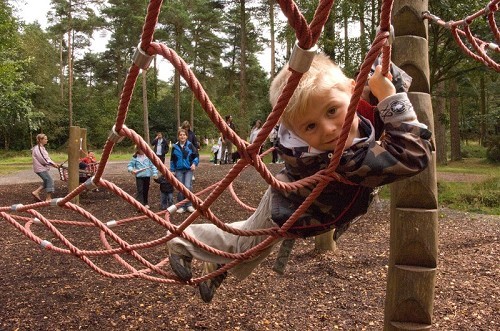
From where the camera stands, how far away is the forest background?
7.12 m

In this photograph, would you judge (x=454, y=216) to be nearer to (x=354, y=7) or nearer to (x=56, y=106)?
(x=354, y=7)

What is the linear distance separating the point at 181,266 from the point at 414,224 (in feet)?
3.39

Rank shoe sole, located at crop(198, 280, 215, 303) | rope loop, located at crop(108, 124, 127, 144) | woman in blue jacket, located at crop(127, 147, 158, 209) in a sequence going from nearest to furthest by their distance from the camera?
rope loop, located at crop(108, 124, 127, 144)
shoe sole, located at crop(198, 280, 215, 303)
woman in blue jacket, located at crop(127, 147, 158, 209)

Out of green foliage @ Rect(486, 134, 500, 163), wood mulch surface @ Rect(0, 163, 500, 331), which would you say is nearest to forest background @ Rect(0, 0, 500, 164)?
green foliage @ Rect(486, 134, 500, 163)

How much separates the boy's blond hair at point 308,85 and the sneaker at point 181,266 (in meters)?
0.91

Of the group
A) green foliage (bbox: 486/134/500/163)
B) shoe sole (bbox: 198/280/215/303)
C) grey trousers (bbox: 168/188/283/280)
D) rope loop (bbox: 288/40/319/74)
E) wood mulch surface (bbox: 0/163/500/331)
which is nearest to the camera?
rope loop (bbox: 288/40/319/74)

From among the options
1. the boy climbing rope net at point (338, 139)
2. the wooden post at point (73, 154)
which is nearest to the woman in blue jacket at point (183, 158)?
the wooden post at point (73, 154)

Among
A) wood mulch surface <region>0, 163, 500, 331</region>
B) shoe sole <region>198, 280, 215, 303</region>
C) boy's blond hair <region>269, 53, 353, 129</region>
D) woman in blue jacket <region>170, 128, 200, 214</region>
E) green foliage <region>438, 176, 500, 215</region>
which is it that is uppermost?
boy's blond hair <region>269, 53, 353, 129</region>

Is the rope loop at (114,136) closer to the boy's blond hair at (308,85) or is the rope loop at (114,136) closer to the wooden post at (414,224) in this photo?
the boy's blond hair at (308,85)

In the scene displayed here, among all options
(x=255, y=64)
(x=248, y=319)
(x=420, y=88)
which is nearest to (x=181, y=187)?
(x=420, y=88)

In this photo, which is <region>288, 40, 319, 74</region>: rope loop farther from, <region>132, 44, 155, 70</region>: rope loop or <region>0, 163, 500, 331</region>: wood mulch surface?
<region>0, 163, 500, 331</region>: wood mulch surface

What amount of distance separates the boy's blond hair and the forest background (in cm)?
532

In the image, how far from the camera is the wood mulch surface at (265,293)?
9.95 feet

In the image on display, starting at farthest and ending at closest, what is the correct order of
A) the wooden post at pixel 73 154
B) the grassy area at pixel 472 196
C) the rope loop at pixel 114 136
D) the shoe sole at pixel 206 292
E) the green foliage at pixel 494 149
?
the green foliage at pixel 494 149, the grassy area at pixel 472 196, the wooden post at pixel 73 154, the shoe sole at pixel 206 292, the rope loop at pixel 114 136
